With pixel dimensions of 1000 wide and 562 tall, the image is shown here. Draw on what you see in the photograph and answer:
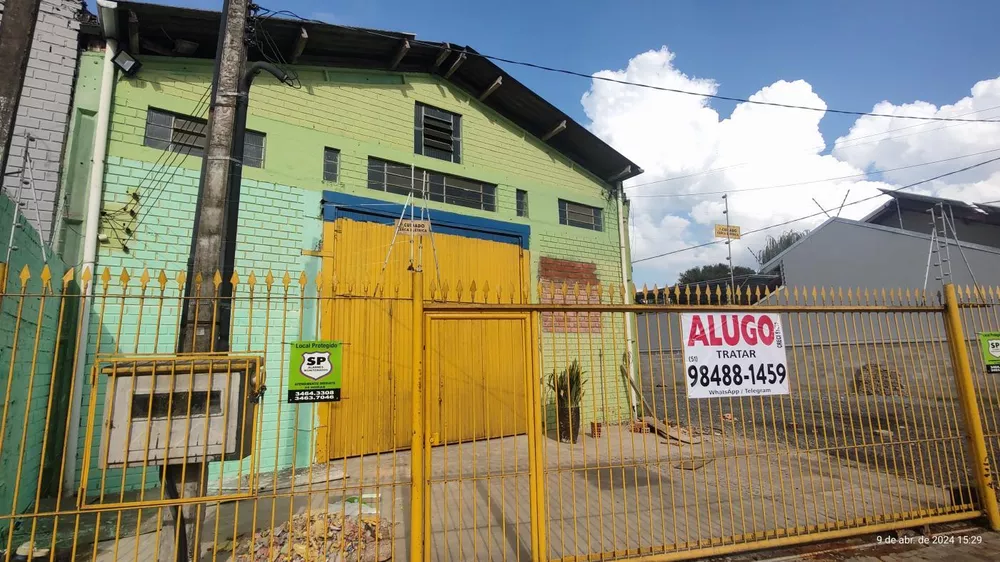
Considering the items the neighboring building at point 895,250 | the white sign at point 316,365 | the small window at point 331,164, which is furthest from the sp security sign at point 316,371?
the neighboring building at point 895,250

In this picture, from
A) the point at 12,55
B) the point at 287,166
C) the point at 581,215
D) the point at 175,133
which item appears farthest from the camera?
the point at 581,215

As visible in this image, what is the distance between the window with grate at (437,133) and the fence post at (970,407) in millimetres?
7797

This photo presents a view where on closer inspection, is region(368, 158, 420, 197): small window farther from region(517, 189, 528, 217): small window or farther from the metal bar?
the metal bar

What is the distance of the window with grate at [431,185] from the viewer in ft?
27.9

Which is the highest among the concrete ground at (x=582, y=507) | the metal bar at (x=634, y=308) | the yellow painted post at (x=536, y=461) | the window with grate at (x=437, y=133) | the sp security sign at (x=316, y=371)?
the window with grate at (x=437, y=133)

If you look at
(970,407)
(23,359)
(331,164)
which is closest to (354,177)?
(331,164)

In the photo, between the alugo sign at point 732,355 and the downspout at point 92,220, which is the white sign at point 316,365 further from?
the downspout at point 92,220

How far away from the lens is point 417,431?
3.63 metres

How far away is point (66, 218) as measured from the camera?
595cm

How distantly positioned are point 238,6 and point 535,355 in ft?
13.3

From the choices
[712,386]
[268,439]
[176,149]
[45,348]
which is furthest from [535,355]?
[176,149]

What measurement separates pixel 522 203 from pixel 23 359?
8.05 meters

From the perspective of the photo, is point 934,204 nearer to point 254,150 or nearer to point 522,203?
point 522,203

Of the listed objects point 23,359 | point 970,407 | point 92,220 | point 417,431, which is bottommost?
point 970,407
